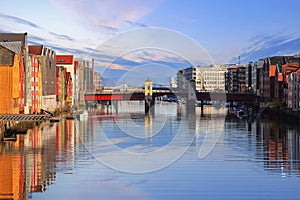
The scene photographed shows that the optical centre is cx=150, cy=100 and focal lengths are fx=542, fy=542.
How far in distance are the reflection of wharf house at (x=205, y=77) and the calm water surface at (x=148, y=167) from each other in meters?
101

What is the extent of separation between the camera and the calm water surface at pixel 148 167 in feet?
49.1

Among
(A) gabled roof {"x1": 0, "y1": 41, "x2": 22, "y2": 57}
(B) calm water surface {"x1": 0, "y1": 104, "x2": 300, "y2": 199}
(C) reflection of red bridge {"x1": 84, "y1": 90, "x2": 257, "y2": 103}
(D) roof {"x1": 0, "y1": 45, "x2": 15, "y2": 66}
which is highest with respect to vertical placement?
(A) gabled roof {"x1": 0, "y1": 41, "x2": 22, "y2": 57}

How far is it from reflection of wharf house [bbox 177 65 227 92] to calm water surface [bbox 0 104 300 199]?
330 feet

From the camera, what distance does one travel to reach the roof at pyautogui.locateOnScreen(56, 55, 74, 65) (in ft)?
243

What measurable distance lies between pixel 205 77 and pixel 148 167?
394 ft

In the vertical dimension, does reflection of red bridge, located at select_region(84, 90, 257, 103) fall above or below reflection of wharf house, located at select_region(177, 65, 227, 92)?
below

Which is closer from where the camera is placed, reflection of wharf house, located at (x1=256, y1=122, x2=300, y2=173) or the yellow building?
reflection of wharf house, located at (x1=256, y1=122, x2=300, y2=173)

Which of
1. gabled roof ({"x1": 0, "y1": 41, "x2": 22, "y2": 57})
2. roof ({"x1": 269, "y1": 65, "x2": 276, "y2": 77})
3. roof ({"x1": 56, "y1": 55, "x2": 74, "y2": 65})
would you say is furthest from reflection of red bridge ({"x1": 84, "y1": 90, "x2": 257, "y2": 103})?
gabled roof ({"x1": 0, "y1": 41, "x2": 22, "y2": 57})

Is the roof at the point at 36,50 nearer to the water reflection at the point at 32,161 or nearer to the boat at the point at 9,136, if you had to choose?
the water reflection at the point at 32,161

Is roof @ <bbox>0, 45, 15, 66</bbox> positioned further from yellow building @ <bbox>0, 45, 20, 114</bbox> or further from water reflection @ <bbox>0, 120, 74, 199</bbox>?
water reflection @ <bbox>0, 120, 74, 199</bbox>

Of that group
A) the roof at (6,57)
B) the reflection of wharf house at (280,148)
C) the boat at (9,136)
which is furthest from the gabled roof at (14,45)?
the reflection of wharf house at (280,148)

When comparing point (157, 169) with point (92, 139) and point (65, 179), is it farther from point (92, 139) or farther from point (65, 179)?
point (92, 139)

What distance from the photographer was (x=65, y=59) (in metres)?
74.9

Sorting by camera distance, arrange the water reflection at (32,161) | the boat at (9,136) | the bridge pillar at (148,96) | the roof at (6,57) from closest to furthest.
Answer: the water reflection at (32,161) < the boat at (9,136) < the roof at (6,57) < the bridge pillar at (148,96)
